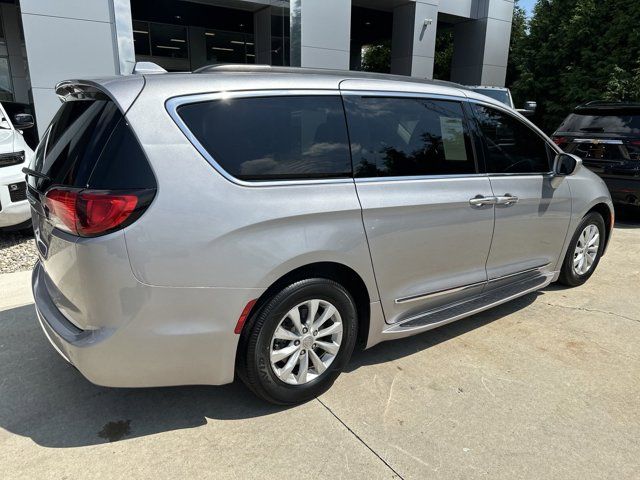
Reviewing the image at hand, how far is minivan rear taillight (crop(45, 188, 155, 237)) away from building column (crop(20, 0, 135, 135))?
833 centimetres

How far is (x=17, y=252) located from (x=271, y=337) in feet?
14.4

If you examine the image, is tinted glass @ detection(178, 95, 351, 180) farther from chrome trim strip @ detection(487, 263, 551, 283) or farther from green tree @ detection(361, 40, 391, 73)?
green tree @ detection(361, 40, 391, 73)

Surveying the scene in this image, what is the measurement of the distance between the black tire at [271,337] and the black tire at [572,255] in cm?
253

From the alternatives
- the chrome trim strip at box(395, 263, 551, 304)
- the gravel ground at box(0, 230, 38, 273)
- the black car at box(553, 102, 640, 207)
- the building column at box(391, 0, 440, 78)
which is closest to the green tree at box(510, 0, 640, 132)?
the building column at box(391, 0, 440, 78)

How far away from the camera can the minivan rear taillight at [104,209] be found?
2096 mm

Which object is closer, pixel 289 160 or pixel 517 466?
pixel 517 466

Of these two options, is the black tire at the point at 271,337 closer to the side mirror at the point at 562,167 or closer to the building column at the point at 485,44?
the side mirror at the point at 562,167

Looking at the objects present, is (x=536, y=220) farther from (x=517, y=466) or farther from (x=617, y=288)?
(x=517, y=466)

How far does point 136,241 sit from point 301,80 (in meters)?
1.24

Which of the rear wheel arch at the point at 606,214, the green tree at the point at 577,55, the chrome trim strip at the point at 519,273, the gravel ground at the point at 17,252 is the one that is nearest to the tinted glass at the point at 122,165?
the chrome trim strip at the point at 519,273

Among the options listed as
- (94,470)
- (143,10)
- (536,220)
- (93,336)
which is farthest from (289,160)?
(143,10)

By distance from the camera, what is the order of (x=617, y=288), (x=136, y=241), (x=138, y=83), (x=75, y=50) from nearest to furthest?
(x=136, y=241) < (x=138, y=83) < (x=617, y=288) < (x=75, y=50)

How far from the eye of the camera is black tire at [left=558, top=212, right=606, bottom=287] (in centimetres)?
430

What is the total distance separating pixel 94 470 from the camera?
2.24 metres
